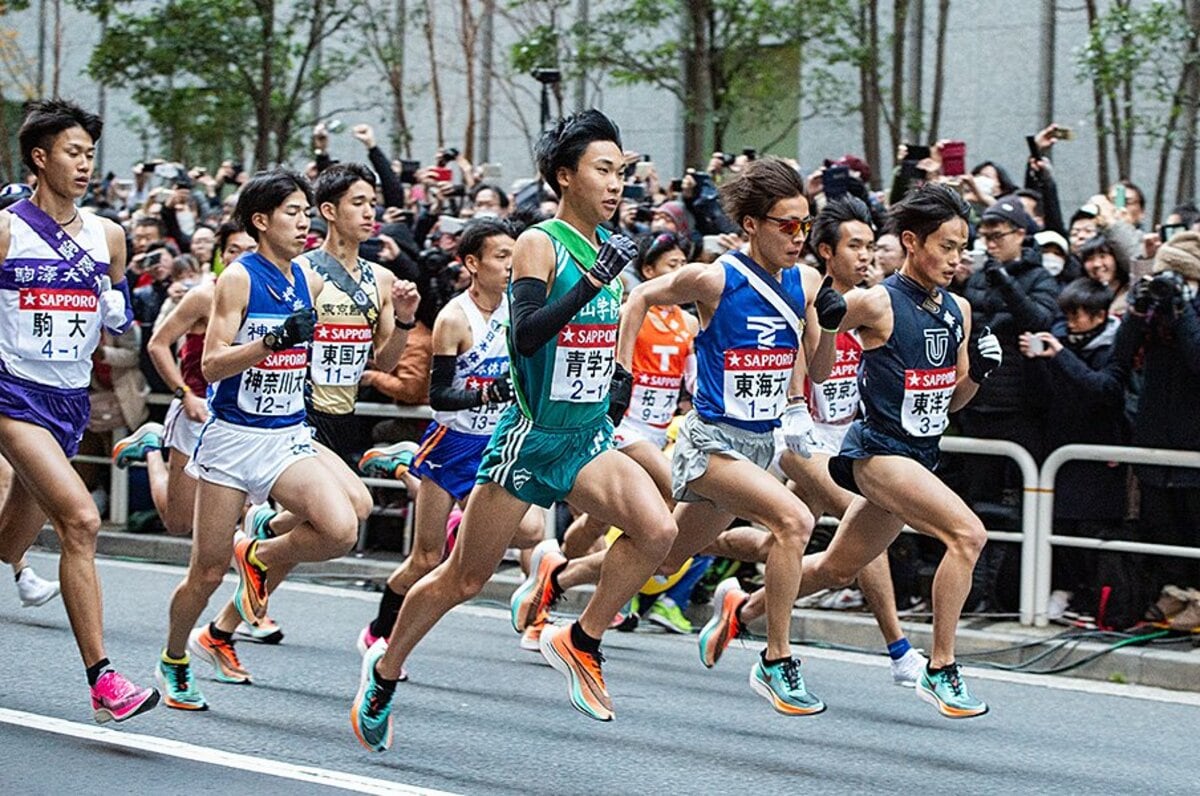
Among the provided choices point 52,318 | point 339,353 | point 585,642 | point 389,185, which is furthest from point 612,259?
point 389,185

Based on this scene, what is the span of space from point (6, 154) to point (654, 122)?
9.72m

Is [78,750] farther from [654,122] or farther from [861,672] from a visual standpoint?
[654,122]

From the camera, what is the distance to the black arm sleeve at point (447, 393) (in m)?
7.98

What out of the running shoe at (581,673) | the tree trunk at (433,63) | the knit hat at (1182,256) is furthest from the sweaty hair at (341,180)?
the tree trunk at (433,63)

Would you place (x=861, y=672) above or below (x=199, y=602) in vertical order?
below

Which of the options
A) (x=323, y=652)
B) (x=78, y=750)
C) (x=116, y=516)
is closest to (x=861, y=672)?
(x=323, y=652)

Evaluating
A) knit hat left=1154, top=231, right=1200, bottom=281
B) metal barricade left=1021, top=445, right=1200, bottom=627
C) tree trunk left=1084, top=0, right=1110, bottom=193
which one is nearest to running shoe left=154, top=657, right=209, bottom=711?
metal barricade left=1021, top=445, right=1200, bottom=627

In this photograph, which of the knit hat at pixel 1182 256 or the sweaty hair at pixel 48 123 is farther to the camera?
the knit hat at pixel 1182 256

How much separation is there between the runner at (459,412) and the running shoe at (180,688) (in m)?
1.22

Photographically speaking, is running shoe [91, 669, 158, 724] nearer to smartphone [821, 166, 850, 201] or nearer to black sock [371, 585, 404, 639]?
black sock [371, 585, 404, 639]

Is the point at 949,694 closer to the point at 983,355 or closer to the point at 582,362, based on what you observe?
the point at 983,355

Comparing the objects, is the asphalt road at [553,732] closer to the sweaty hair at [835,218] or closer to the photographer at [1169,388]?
the photographer at [1169,388]

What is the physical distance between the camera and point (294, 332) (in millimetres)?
6699

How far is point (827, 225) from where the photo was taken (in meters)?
8.42
